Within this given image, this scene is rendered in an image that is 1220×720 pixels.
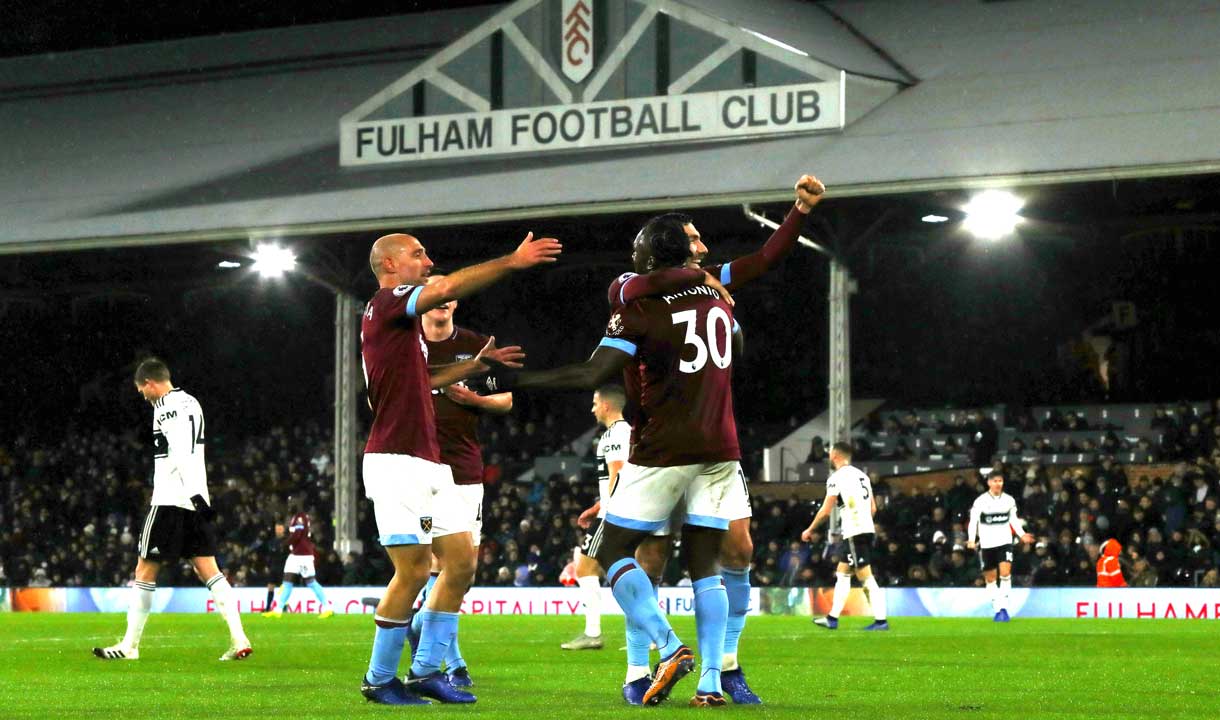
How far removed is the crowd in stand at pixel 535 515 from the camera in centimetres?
2683

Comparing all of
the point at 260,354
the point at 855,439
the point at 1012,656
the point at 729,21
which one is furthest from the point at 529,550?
the point at 1012,656

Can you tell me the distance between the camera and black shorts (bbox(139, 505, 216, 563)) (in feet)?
43.2

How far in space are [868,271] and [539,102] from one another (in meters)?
10.8

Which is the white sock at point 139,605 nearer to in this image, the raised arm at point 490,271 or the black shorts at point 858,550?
the raised arm at point 490,271

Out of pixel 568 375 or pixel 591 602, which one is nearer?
pixel 568 375

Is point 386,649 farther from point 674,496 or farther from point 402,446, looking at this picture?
point 674,496

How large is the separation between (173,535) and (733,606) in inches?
226

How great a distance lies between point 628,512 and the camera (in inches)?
338

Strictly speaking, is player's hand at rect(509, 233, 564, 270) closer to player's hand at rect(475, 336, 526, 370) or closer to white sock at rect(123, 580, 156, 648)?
player's hand at rect(475, 336, 526, 370)

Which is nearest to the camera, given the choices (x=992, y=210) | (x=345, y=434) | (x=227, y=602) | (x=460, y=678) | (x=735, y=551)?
(x=735, y=551)

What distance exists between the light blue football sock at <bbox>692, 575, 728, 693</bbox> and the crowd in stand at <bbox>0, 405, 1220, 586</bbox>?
15742 millimetres

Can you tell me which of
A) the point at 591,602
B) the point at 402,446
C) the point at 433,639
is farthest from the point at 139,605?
the point at 402,446

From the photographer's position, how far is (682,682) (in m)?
10.0

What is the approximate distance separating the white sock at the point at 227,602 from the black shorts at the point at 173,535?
0.30m
